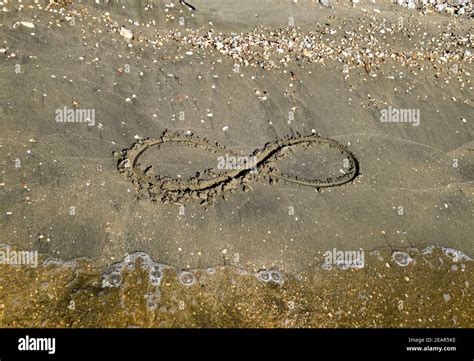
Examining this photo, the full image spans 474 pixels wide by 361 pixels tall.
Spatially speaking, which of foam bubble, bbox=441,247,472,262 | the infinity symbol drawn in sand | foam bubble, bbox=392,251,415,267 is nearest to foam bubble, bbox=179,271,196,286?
the infinity symbol drawn in sand

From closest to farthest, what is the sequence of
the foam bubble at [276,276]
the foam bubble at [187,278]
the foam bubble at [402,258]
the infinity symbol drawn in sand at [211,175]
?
the foam bubble at [187,278]
the foam bubble at [276,276]
the foam bubble at [402,258]
the infinity symbol drawn in sand at [211,175]

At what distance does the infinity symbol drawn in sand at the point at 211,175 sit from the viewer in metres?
6.86

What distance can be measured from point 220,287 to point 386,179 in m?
3.82

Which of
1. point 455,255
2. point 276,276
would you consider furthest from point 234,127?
point 455,255

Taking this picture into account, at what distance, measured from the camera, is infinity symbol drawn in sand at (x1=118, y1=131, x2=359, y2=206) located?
6855 millimetres

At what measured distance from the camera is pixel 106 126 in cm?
762

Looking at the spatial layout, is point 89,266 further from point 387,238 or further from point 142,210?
point 387,238

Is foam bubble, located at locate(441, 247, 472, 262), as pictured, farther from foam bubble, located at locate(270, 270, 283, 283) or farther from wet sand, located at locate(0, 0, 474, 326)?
foam bubble, located at locate(270, 270, 283, 283)
